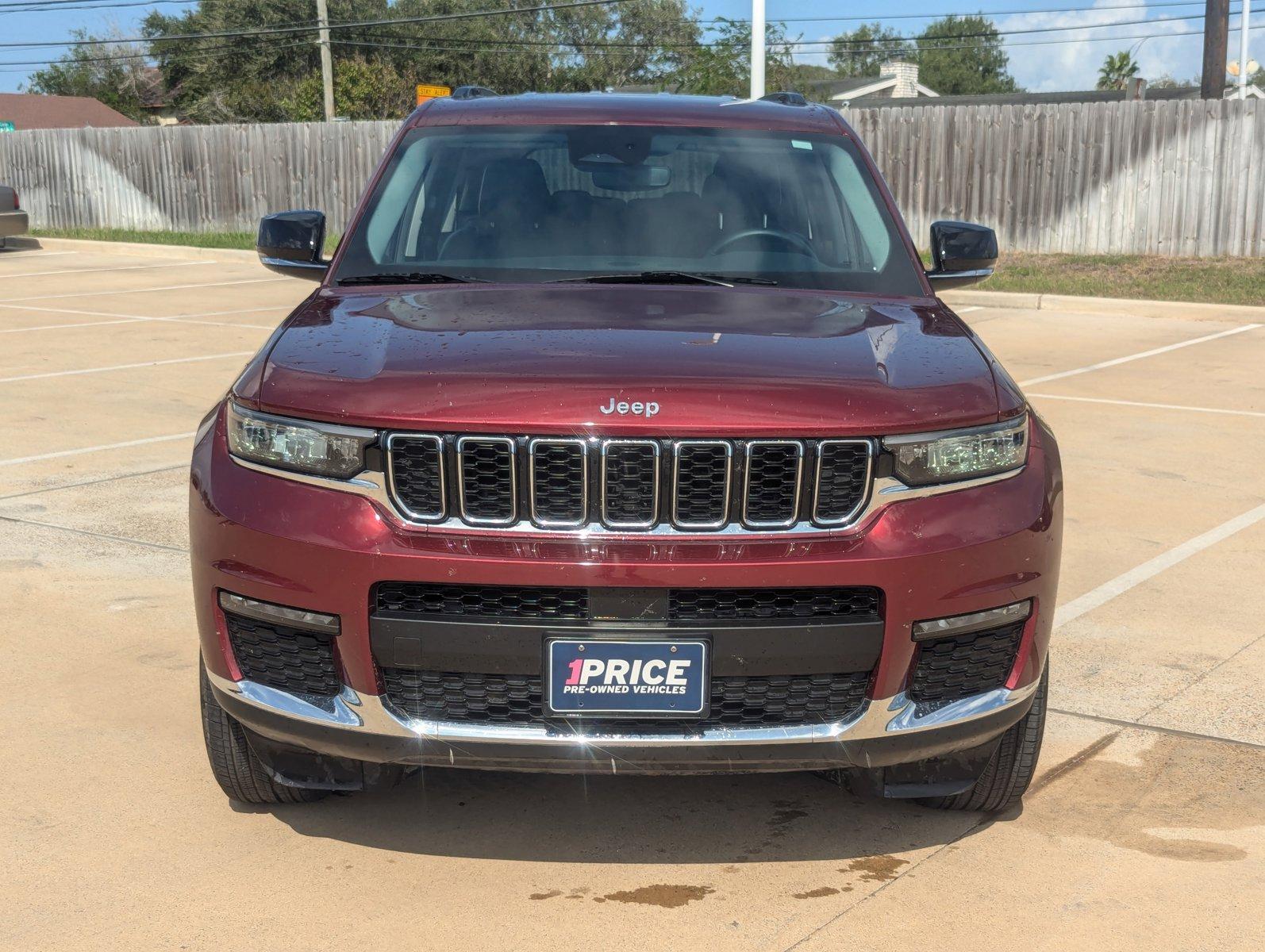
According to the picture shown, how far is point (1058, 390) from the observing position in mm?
10992

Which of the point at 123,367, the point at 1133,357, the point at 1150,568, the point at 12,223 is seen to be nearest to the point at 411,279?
the point at 1150,568

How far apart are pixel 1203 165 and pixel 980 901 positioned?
19.2m

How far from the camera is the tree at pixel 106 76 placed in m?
76.3

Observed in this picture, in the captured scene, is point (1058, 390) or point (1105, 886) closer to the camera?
point (1105, 886)

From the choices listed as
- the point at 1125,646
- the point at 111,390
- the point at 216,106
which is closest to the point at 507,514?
the point at 1125,646

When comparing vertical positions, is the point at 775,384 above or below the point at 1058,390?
above

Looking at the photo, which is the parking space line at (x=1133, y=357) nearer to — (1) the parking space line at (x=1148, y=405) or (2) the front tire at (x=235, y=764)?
(1) the parking space line at (x=1148, y=405)

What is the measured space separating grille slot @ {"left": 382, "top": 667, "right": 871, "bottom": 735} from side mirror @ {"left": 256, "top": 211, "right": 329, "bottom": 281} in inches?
78.7

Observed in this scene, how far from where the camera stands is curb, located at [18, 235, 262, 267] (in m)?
25.0

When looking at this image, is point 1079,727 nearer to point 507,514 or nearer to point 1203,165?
point 507,514

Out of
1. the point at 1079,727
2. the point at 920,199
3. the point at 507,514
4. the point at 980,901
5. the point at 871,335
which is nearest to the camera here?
the point at 507,514

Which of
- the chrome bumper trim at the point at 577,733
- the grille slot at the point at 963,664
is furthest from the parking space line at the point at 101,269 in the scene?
the grille slot at the point at 963,664

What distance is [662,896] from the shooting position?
3299 millimetres

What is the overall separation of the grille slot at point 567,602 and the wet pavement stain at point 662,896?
2.33 feet
